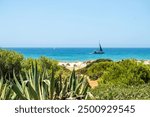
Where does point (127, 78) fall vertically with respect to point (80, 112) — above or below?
below

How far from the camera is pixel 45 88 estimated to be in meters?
4.79

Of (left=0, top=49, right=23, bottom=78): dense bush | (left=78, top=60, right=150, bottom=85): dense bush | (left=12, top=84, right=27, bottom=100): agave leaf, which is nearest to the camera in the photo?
(left=12, top=84, right=27, bottom=100): agave leaf

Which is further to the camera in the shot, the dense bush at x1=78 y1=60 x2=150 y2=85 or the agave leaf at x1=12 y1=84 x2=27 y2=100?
the dense bush at x1=78 y1=60 x2=150 y2=85

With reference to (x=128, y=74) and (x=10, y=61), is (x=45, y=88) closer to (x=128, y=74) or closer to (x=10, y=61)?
(x=128, y=74)

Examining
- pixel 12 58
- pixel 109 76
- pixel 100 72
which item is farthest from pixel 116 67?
pixel 100 72

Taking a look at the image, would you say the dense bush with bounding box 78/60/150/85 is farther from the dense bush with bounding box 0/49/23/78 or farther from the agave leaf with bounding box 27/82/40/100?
the agave leaf with bounding box 27/82/40/100

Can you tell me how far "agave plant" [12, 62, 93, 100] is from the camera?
4.70m

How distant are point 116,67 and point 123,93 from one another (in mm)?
4070

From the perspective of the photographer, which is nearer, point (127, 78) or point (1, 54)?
point (127, 78)

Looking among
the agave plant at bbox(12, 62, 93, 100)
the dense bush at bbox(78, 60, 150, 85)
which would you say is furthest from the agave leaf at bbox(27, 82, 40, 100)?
the dense bush at bbox(78, 60, 150, 85)

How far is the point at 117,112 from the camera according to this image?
3.12 meters

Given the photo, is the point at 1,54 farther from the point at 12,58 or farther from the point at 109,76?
the point at 109,76

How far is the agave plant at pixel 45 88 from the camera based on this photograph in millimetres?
4695

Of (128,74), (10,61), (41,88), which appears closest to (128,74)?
(128,74)
